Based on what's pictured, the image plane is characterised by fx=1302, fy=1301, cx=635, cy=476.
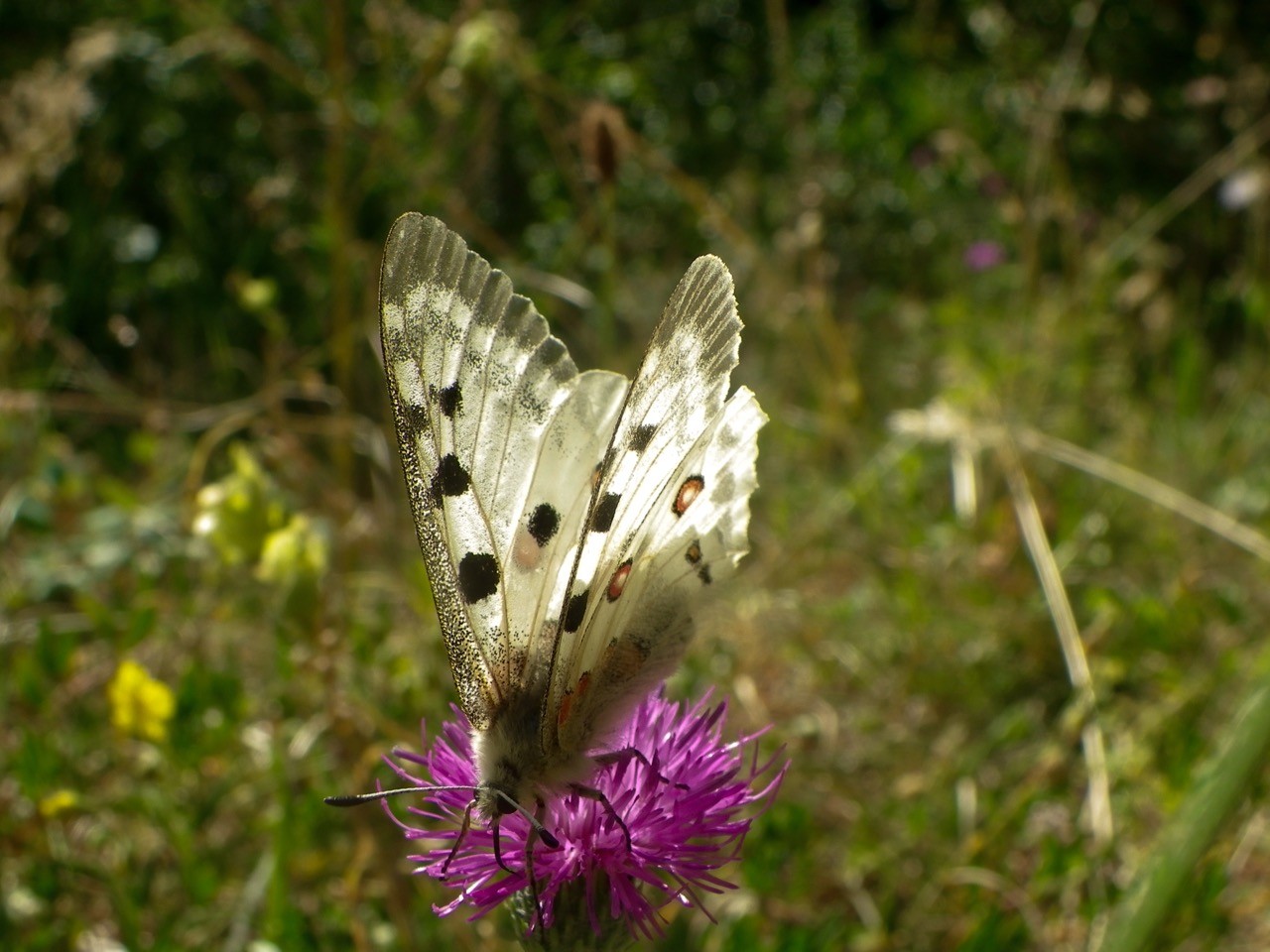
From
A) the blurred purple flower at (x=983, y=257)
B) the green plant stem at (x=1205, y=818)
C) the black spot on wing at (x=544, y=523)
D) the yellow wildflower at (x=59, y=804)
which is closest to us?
the green plant stem at (x=1205, y=818)

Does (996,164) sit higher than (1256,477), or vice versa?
(996,164)

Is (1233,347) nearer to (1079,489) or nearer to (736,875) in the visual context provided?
(1079,489)

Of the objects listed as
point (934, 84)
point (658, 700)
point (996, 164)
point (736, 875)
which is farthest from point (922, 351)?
point (658, 700)

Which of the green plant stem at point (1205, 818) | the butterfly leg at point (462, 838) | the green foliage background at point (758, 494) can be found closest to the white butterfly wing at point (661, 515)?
the butterfly leg at point (462, 838)

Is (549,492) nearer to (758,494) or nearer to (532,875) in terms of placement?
(532,875)

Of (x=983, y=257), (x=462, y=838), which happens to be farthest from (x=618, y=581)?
(x=983, y=257)

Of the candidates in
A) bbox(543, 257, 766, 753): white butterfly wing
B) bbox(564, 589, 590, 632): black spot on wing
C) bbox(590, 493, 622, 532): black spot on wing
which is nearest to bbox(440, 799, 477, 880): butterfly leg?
bbox(543, 257, 766, 753): white butterfly wing

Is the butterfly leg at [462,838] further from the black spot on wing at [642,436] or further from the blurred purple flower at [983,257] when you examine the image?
the blurred purple flower at [983,257]

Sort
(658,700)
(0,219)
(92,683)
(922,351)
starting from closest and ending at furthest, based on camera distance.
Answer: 1. (658,700)
2. (92,683)
3. (0,219)
4. (922,351)

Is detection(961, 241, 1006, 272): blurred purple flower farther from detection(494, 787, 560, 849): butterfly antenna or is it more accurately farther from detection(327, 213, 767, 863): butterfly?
detection(494, 787, 560, 849): butterfly antenna
